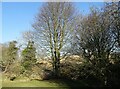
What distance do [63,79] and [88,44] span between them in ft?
17.6

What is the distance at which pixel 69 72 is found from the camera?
1602 centimetres

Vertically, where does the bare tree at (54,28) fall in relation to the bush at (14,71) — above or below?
above

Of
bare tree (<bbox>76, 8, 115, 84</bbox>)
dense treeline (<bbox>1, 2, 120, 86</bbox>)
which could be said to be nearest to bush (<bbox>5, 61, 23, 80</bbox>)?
dense treeline (<bbox>1, 2, 120, 86</bbox>)

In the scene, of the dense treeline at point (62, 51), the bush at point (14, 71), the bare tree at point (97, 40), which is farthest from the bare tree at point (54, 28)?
the bare tree at point (97, 40)

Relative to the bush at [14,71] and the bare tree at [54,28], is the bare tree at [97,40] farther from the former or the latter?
the bush at [14,71]

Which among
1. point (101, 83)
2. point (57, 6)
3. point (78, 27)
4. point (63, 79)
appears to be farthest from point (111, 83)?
point (57, 6)

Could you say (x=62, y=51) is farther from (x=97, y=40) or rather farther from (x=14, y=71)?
(x=97, y=40)

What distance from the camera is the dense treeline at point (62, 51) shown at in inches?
476

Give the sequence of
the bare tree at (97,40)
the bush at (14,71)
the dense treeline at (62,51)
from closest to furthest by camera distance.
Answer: the bare tree at (97,40), the dense treeline at (62,51), the bush at (14,71)

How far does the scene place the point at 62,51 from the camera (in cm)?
1727

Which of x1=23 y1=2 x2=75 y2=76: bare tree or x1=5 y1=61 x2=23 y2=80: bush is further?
x1=23 y1=2 x2=75 y2=76: bare tree

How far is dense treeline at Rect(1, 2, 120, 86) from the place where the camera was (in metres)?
12.1

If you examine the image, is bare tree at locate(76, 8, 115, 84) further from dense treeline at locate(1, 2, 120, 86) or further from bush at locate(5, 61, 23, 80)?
bush at locate(5, 61, 23, 80)

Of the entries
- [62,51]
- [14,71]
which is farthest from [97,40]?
[14,71]
